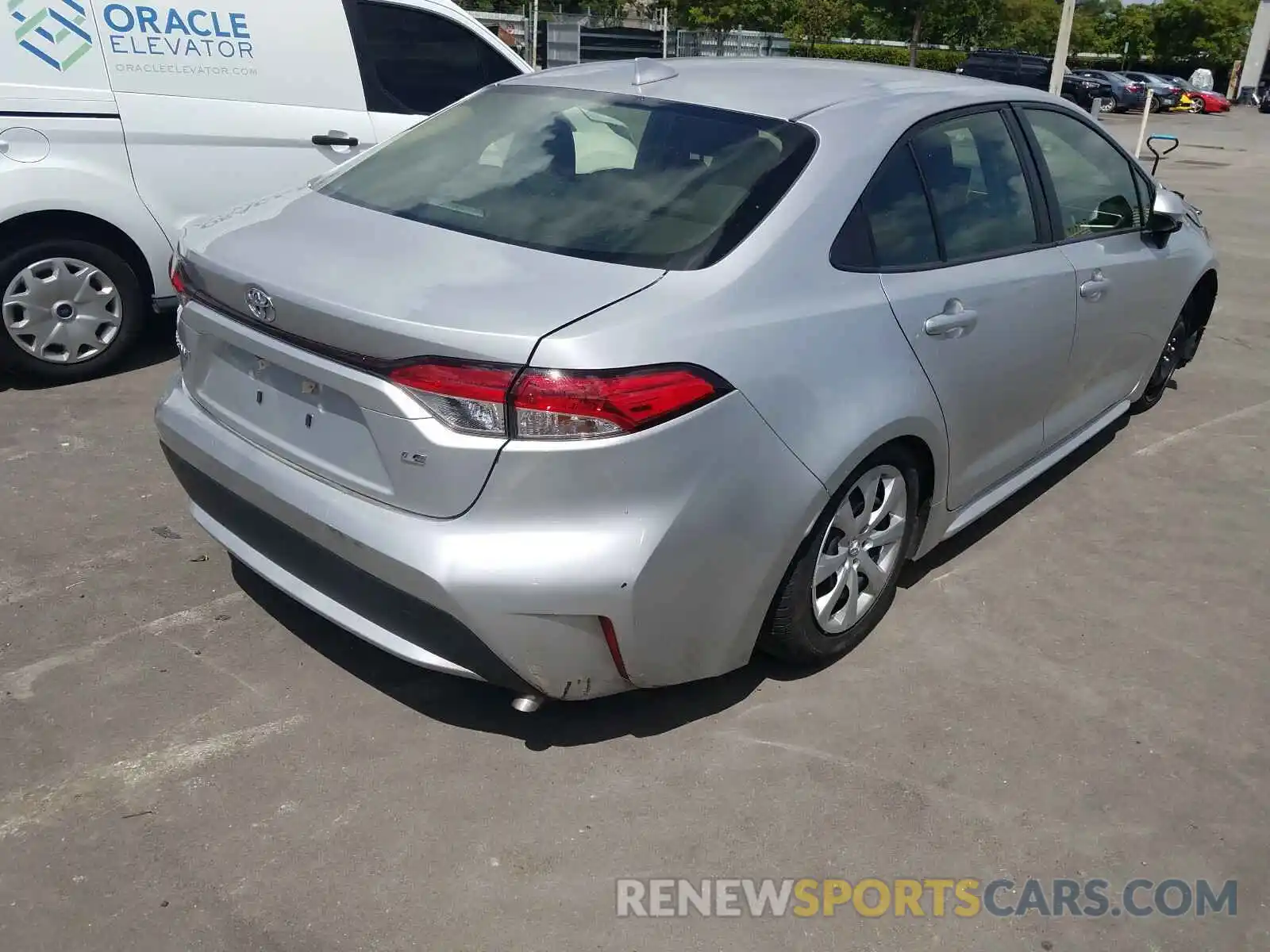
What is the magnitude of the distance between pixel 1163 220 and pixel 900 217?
2011 millimetres

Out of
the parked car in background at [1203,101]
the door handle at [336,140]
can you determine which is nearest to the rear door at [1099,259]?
the door handle at [336,140]

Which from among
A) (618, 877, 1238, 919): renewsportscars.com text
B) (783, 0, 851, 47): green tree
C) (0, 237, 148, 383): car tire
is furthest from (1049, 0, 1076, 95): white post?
(783, 0, 851, 47): green tree

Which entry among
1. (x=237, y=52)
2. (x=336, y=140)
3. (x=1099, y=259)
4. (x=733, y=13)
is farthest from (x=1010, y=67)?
(x=1099, y=259)

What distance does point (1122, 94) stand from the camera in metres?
38.3

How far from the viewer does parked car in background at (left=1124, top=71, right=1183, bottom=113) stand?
4053cm

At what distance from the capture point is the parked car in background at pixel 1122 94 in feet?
125

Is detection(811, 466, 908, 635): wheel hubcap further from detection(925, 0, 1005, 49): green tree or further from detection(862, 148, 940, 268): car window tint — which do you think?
detection(925, 0, 1005, 49): green tree

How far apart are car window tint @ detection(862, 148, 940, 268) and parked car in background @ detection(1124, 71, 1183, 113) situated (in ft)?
138

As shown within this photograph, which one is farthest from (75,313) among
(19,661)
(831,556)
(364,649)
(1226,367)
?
(1226,367)

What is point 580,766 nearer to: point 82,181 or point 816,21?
point 82,181

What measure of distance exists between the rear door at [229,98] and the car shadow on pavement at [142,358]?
696 millimetres

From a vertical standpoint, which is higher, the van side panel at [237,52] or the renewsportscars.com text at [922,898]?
the van side panel at [237,52]

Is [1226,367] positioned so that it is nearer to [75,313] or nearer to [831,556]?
[831,556]

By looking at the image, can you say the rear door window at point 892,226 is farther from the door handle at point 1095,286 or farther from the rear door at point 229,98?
the rear door at point 229,98
